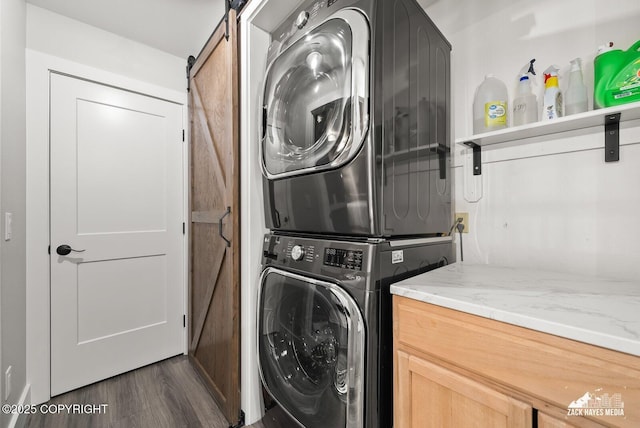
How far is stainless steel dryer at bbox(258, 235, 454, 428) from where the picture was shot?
0.92 metres

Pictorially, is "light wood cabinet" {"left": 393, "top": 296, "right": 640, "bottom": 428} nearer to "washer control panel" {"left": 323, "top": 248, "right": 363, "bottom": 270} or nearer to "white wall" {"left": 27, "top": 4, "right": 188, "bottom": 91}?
"washer control panel" {"left": 323, "top": 248, "right": 363, "bottom": 270}

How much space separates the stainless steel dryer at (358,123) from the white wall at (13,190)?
1.35 metres

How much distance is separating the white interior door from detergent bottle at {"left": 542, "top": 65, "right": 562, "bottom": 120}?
103 inches

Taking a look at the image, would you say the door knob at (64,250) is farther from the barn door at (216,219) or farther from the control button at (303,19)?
the control button at (303,19)

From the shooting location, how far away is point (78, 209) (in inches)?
79.0

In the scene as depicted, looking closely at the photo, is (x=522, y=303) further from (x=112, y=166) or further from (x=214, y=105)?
(x=112, y=166)

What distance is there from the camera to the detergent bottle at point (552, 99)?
3.71ft

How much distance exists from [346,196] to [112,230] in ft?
6.86

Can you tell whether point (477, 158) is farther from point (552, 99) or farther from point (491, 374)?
point (491, 374)

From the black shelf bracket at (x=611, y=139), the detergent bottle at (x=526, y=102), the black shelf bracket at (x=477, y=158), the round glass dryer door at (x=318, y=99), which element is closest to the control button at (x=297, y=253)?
the round glass dryer door at (x=318, y=99)

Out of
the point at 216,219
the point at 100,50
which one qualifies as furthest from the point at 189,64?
the point at 216,219

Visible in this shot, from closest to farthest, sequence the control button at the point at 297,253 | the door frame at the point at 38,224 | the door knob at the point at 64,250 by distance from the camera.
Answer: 1. the control button at the point at 297,253
2. the door frame at the point at 38,224
3. the door knob at the point at 64,250

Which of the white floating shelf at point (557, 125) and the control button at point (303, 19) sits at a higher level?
the control button at point (303, 19)

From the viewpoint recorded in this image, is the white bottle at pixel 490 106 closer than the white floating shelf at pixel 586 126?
No
